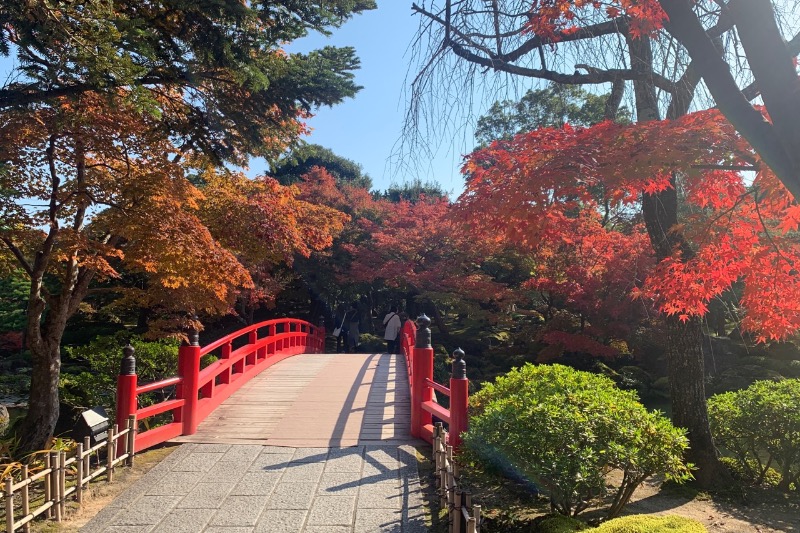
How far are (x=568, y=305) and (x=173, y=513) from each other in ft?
44.5

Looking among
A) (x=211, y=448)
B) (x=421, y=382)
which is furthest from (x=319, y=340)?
(x=211, y=448)

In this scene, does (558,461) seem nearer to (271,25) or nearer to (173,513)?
(173,513)

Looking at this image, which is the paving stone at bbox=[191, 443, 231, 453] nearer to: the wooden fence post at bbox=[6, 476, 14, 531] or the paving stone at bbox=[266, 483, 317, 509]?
the paving stone at bbox=[266, 483, 317, 509]

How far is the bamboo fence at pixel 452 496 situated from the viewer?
9.89 ft

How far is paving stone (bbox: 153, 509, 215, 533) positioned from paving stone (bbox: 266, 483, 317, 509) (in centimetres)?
46

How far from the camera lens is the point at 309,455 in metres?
5.61

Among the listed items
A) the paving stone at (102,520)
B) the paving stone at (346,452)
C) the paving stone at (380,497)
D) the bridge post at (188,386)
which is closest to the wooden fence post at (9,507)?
the paving stone at (102,520)

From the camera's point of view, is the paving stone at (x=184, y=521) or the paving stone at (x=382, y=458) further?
the paving stone at (x=382, y=458)

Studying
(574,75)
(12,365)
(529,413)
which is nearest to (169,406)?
(529,413)

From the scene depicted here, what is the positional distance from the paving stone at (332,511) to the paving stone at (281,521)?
0.08 metres

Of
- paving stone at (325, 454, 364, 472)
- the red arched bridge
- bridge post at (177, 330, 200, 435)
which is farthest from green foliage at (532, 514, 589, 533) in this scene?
bridge post at (177, 330, 200, 435)

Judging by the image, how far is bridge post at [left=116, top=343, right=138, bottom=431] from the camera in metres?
5.33

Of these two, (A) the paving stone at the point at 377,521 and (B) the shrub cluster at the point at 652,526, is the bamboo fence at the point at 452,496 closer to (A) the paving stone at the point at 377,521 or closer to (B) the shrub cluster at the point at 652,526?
(A) the paving stone at the point at 377,521

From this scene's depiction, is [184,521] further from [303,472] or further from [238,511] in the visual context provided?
[303,472]
